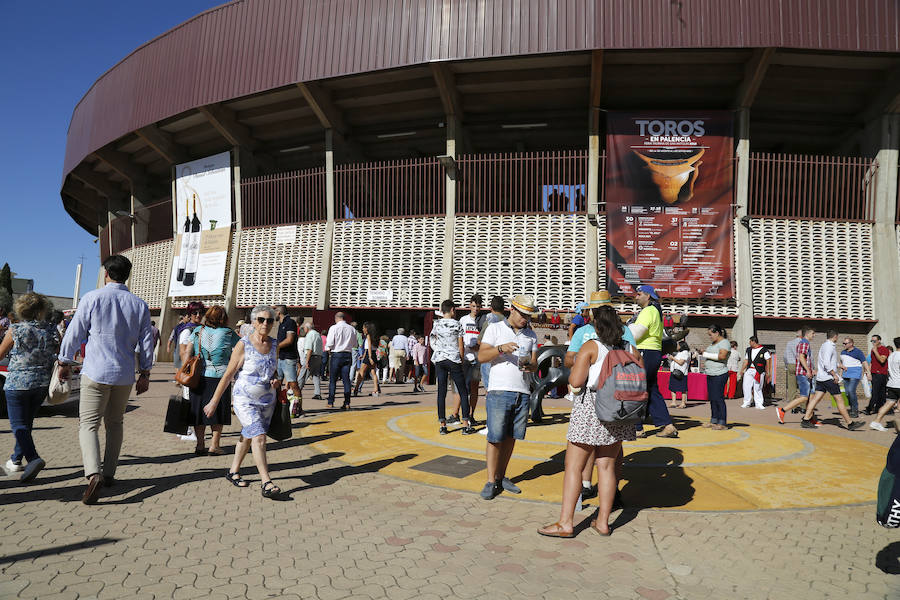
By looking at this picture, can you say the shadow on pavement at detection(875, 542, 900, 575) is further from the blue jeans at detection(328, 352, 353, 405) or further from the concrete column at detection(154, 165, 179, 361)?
the concrete column at detection(154, 165, 179, 361)

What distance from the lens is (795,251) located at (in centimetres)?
1552

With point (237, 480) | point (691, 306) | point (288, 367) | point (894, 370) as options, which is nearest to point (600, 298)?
point (237, 480)

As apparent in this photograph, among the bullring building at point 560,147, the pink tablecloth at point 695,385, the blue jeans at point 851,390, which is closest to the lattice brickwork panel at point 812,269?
the bullring building at point 560,147

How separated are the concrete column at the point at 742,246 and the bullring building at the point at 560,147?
0.06 m

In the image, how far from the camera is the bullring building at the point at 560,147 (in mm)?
14961

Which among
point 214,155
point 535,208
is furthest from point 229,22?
point 535,208

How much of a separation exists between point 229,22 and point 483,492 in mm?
19179

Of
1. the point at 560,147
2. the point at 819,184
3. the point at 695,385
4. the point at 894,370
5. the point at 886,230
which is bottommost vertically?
the point at 695,385

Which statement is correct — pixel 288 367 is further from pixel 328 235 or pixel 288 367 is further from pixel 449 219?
pixel 328 235

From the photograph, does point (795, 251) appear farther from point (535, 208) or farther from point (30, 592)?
point (30, 592)

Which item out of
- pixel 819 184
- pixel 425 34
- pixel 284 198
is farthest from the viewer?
pixel 284 198

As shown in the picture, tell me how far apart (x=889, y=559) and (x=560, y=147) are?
18.1 meters

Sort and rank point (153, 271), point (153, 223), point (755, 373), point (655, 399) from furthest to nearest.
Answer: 1. point (153, 223)
2. point (153, 271)
3. point (755, 373)
4. point (655, 399)

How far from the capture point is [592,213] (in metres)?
16.0
